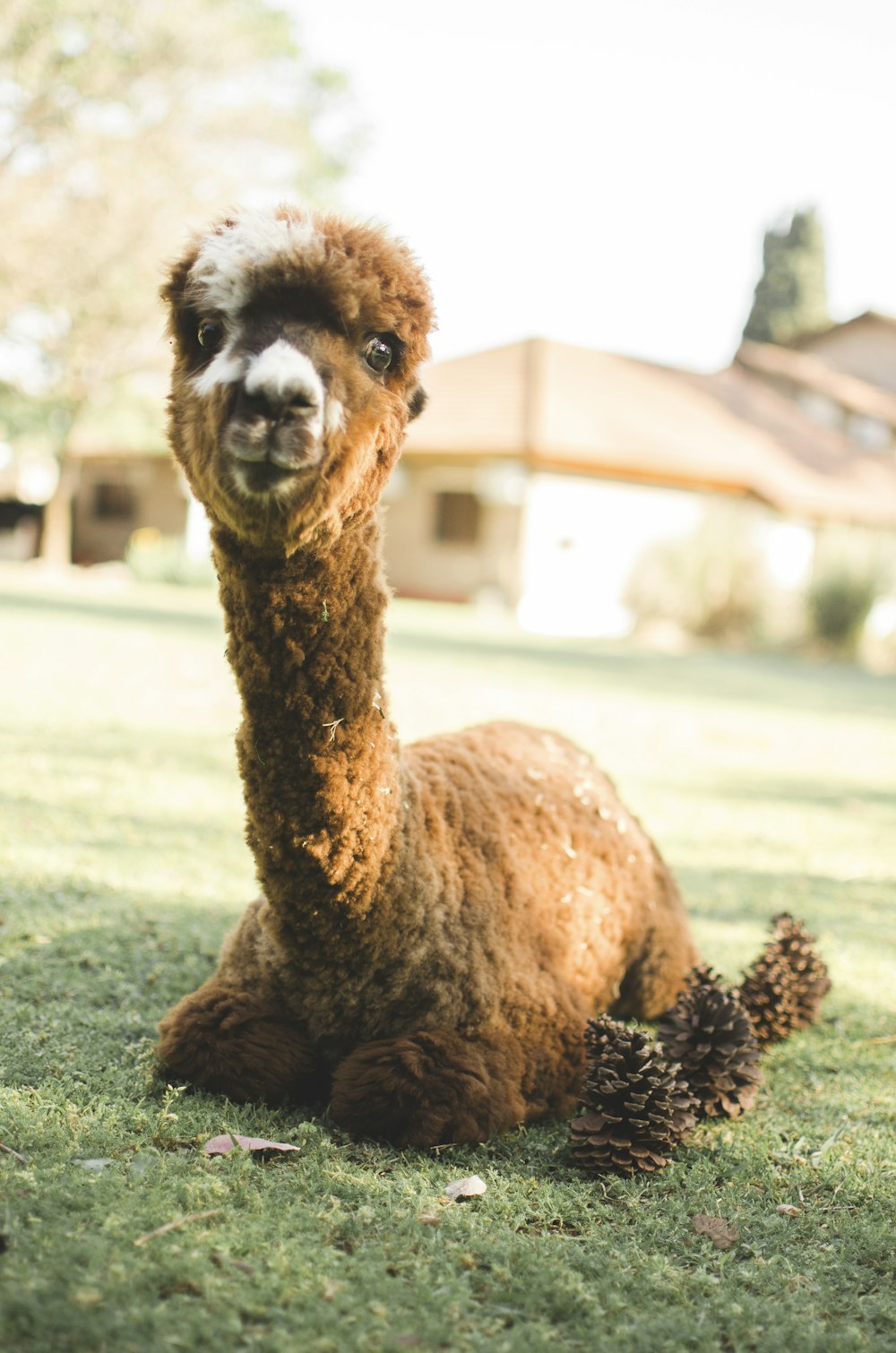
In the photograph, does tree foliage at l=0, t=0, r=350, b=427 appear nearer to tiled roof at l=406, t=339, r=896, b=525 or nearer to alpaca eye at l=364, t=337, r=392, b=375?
tiled roof at l=406, t=339, r=896, b=525

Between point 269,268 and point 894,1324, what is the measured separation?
84.9 inches

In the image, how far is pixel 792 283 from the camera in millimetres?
46219

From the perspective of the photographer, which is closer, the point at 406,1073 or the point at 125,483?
the point at 406,1073

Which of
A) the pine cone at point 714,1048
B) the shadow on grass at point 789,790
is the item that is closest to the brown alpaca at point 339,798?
the pine cone at point 714,1048

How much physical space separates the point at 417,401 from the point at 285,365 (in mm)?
638

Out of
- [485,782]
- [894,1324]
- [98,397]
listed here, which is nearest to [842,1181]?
[894,1324]

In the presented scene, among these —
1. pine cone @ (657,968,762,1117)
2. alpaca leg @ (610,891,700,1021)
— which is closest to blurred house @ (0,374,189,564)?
alpaca leg @ (610,891,700,1021)

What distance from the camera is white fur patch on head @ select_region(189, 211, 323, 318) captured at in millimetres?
2113

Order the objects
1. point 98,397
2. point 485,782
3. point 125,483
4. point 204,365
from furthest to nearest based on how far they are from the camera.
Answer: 1. point 125,483
2. point 98,397
3. point 485,782
4. point 204,365

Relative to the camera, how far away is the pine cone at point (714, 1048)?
291 centimetres

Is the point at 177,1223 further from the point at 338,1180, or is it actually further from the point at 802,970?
the point at 802,970

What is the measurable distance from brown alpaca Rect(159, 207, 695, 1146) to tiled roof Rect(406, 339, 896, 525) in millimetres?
20663

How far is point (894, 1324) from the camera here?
2.05 meters

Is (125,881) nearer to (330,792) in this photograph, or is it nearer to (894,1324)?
(330,792)
